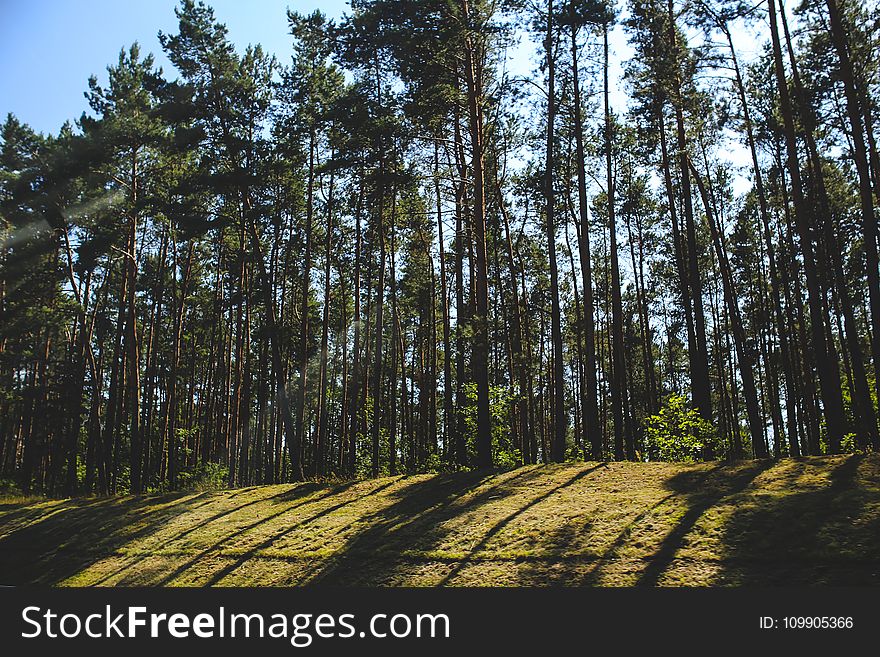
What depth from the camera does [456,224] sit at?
773 inches

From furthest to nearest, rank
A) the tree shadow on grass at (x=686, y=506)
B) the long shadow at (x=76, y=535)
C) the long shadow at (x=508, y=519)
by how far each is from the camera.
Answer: the long shadow at (x=76, y=535), the long shadow at (x=508, y=519), the tree shadow on grass at (x=686, y=506)

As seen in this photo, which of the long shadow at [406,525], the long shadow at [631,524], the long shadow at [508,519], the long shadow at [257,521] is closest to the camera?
the long shadow at [631,524]

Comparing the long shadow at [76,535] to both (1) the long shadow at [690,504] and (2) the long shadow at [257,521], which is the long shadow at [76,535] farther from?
(1) the long shadow at [690,504]

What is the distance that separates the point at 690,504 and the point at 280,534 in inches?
316

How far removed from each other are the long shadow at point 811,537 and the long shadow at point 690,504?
0.55 metres

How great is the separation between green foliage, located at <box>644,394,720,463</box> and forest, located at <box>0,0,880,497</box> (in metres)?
0.07

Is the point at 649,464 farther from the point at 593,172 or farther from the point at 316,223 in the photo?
the point at 316,223

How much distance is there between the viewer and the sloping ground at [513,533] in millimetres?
7605

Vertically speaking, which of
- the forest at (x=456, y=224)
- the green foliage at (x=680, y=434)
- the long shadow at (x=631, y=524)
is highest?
the forest at (x=456, y=224)

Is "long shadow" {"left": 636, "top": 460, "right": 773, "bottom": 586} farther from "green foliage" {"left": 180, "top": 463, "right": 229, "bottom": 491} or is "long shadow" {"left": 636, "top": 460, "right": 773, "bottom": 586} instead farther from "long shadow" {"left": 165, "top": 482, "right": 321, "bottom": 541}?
"green foliage" {"left": 180, "top": 463, "right": 229, "bottom": 491}

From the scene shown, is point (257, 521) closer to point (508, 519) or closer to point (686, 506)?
point (508, 519)

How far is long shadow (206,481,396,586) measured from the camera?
35.8 ft

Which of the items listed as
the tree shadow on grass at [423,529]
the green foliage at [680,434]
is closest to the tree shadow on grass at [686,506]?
the green foliage at [680,434]

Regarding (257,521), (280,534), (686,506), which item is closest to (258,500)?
(257,521)
